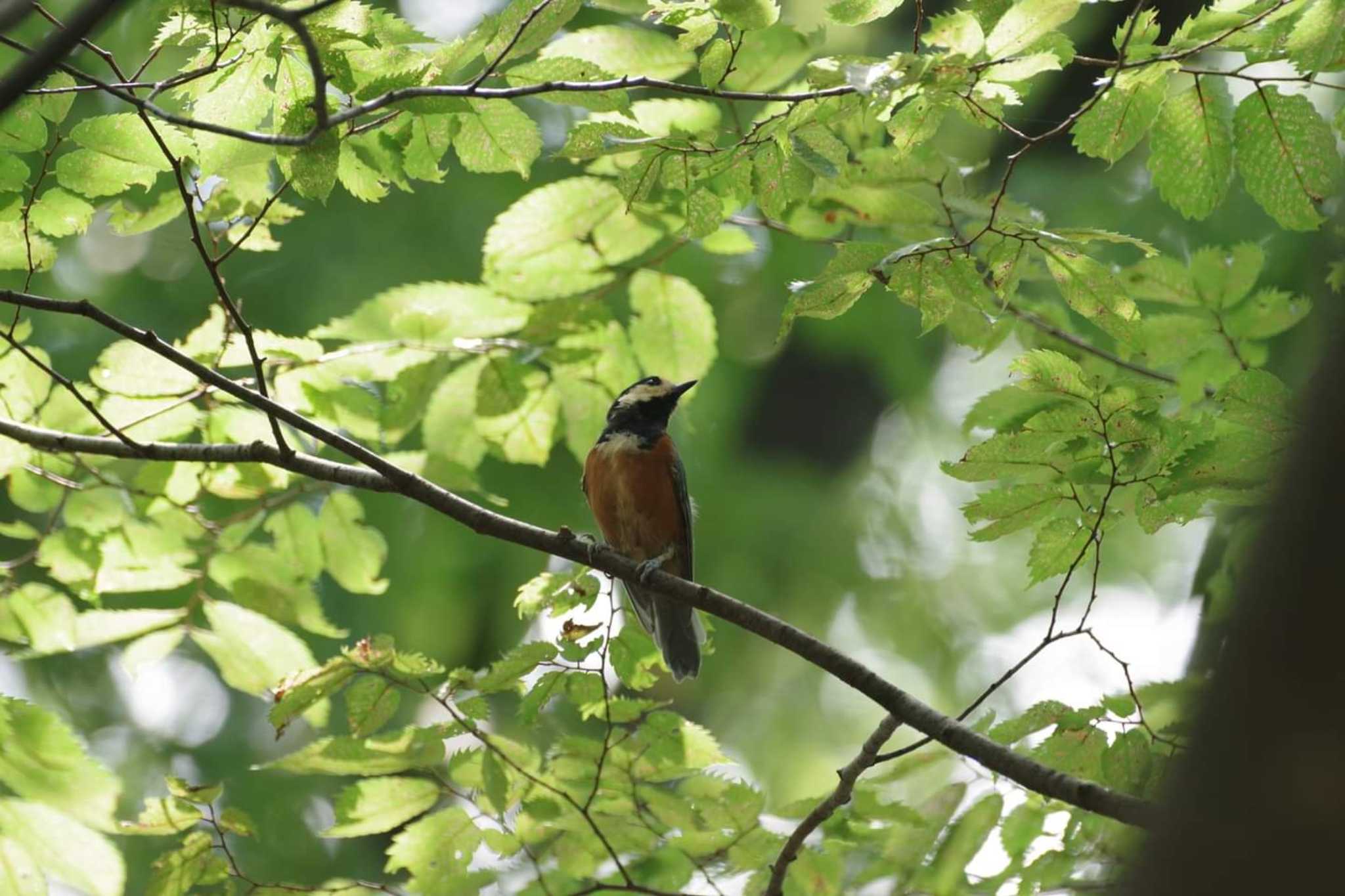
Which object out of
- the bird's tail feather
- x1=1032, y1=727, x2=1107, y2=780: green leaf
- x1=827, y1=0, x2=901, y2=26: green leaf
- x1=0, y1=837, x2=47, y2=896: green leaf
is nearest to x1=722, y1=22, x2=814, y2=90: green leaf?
x1=827, y1=0, x2=901, y2=26: green leaf

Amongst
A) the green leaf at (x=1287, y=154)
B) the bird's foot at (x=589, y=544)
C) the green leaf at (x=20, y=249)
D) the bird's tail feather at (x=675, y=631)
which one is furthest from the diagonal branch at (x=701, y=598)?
the bird's tail feather at (x=675, y=631)

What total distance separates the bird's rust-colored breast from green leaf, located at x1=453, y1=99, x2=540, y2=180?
283 centimetres

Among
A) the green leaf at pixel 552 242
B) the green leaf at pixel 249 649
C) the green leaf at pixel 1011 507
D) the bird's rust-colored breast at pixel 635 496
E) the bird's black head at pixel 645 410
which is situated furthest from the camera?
the bird's black head at pixel 645 410

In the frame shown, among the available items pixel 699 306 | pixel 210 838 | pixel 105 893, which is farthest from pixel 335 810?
pixel 699 306

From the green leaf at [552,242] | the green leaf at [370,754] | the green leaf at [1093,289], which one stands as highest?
the green leaf at [552,242]

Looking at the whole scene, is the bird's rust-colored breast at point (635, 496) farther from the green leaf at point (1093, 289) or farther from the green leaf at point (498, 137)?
the green leaf at point (1093, 289)

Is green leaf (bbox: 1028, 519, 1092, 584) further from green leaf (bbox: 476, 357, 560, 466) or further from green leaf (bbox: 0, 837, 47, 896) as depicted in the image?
green leaf (bbox: 0, 837, 47, 896)

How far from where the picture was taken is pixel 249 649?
4875 millimetres

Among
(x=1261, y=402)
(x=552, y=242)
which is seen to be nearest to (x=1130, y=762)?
(x=1261, y=402)

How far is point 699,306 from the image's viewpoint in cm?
526

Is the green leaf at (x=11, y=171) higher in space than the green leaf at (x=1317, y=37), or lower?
lower

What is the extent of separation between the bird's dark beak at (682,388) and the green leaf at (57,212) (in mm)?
2518

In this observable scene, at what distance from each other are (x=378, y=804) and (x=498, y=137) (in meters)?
2.33

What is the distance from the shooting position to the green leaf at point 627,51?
425 cm
